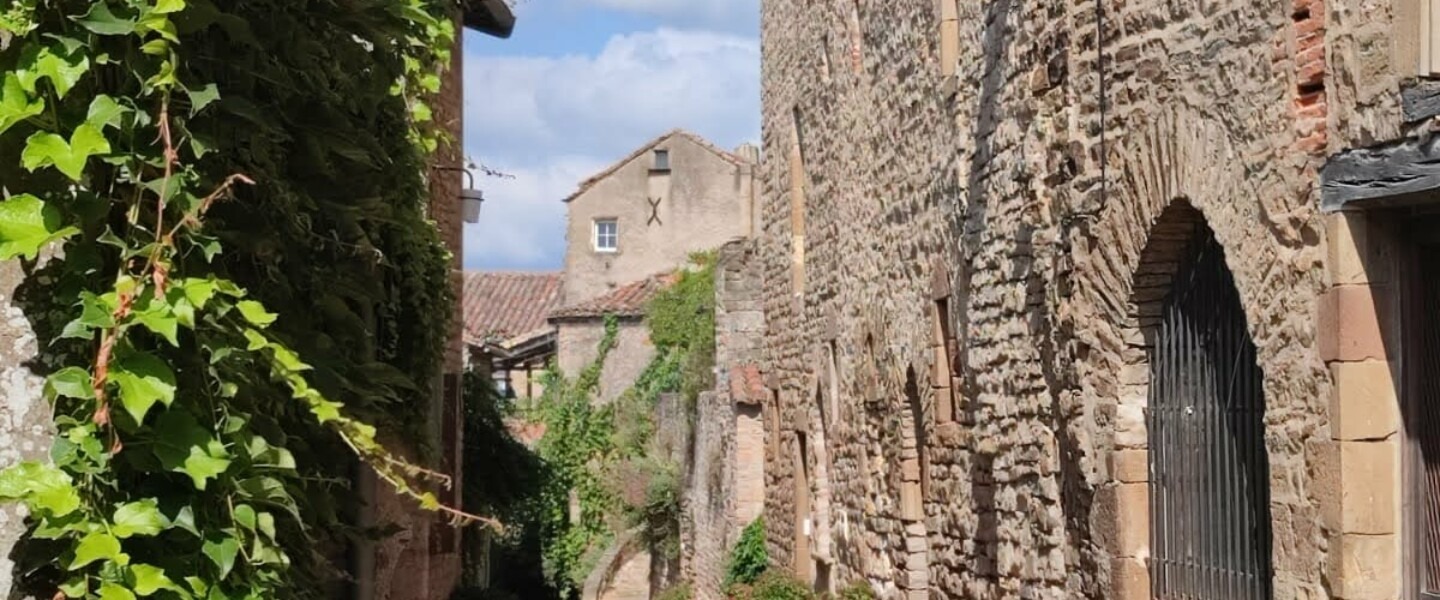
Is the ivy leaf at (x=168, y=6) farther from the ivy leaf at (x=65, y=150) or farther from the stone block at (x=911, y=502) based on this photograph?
the stone block at (x=911, y=502)

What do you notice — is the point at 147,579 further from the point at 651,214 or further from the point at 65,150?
the point at 651,214

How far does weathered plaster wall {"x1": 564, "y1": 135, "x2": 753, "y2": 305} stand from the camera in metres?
38.6

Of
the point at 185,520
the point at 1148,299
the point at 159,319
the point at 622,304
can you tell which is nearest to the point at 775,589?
the point at 1148,299

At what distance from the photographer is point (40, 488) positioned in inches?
180

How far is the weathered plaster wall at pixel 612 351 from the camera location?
32.6m

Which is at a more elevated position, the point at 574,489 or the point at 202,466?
the point at 202,466

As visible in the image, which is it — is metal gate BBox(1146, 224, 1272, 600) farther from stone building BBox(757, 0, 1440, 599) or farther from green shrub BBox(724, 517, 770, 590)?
green shrub BBox(724, 517, 770, 590)

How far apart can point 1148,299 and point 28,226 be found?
480 centimetres

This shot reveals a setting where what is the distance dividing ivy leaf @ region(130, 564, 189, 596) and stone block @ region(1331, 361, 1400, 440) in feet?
11.9

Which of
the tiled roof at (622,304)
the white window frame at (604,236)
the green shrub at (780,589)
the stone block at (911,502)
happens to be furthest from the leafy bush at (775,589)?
the white window frame at (604,236)

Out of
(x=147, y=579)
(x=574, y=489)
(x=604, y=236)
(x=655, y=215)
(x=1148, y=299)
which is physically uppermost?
(x=655, y=215)

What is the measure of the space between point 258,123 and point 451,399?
28.5 ft

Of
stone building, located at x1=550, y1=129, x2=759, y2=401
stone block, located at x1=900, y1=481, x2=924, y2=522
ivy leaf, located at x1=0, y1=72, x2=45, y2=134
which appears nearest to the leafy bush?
stone block, located at x1=900, y1=481, x2=924, y2=522

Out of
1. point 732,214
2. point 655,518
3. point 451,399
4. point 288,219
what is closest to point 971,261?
point 451,399
